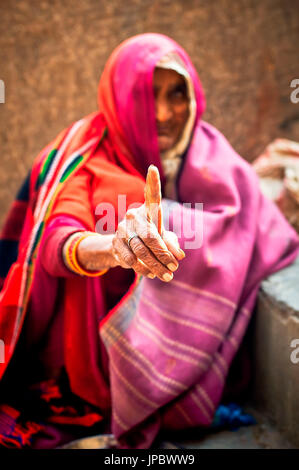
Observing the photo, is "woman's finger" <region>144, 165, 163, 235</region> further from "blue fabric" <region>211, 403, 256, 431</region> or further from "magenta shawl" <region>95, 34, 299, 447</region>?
"blue fabric" <region>211, 403, 256, 431</region>

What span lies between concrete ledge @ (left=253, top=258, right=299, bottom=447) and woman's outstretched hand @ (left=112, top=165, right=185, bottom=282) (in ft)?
1.73

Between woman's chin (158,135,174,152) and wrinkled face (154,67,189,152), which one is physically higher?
wrinkled face (154,67,189,152)

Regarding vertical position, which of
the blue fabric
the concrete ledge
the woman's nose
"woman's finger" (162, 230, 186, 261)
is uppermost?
the woman's nose

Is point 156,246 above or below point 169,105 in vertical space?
below

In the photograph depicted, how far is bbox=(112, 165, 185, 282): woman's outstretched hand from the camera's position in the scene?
0.84m

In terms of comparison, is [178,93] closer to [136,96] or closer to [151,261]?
[136,96]

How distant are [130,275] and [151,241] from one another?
21.0 inches

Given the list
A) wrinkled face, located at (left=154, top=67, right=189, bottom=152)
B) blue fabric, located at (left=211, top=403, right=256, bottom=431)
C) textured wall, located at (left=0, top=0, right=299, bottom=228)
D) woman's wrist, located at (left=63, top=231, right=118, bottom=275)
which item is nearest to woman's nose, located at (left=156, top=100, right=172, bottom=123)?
wrinkled face, located at (left=154, top=67, right=189, bottom=152)

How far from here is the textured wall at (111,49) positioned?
2199mm

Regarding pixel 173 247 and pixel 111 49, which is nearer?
pixel 173 247

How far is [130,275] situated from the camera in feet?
4.50

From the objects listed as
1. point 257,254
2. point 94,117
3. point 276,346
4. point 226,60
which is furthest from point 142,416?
point 226,60

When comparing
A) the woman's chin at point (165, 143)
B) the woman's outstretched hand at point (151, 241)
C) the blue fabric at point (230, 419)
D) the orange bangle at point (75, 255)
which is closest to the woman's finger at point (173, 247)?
the woman's outstretched hand at point (151, 241)

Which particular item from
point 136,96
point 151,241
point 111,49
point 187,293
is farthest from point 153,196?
point 111,49
